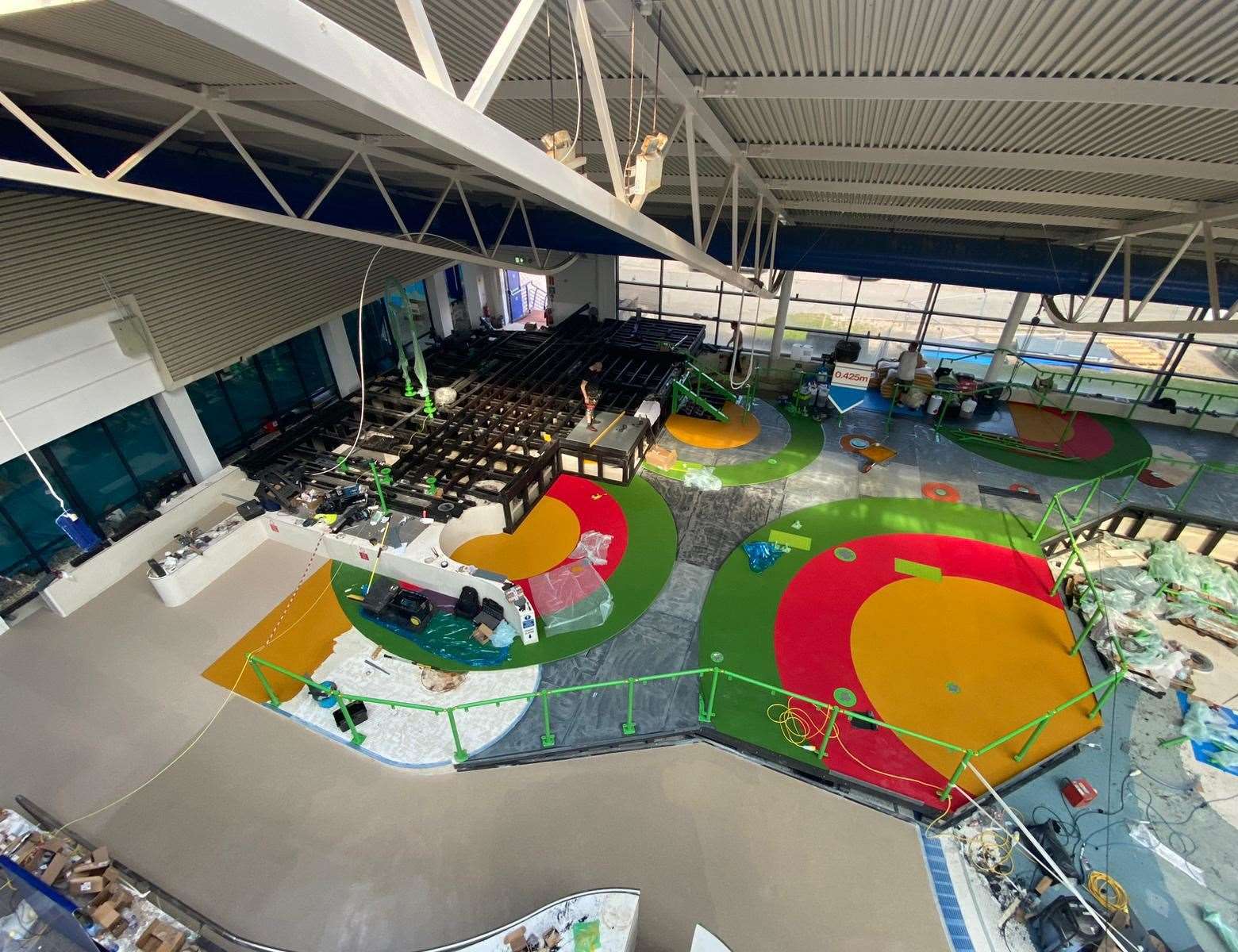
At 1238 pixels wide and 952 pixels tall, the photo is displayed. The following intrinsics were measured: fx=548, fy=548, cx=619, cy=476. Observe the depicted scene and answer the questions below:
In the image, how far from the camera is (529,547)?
10.9 metres

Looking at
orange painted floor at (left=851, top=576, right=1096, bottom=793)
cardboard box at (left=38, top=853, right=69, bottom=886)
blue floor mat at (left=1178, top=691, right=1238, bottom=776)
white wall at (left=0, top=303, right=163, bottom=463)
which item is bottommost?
blue floor mat at (left=1178, top=691, right=1238, bottom=776)

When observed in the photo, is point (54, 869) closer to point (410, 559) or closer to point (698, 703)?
point (410, 559)

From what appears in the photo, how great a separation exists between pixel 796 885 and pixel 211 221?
595 inches

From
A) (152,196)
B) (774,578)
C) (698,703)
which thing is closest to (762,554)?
(774,578)

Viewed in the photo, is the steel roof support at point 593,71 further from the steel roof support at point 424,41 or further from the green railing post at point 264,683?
the green railing post at point 264,683

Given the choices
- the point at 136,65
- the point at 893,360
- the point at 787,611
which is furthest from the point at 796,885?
the point at 893,360

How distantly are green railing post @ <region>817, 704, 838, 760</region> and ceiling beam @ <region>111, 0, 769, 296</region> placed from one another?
6658mm

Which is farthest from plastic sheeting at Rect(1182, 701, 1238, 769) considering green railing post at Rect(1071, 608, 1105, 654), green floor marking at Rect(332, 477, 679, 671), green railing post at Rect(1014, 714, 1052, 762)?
green floor marking at Rect(332, 477, 679, 671)

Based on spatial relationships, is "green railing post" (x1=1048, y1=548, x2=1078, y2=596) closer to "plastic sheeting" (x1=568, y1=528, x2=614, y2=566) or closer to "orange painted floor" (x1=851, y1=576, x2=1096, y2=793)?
"orange painted floor" (x1=851, y1=576, x2=1096, y2=793)

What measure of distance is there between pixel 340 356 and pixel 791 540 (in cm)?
1271

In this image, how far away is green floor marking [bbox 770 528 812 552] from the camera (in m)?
11.0

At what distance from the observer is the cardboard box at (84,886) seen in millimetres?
5828

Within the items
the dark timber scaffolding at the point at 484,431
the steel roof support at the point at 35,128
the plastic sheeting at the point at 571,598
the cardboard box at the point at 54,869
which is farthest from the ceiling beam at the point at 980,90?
the cardboard box at the point at 54,869

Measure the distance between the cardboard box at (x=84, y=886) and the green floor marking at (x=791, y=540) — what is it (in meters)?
10.6
